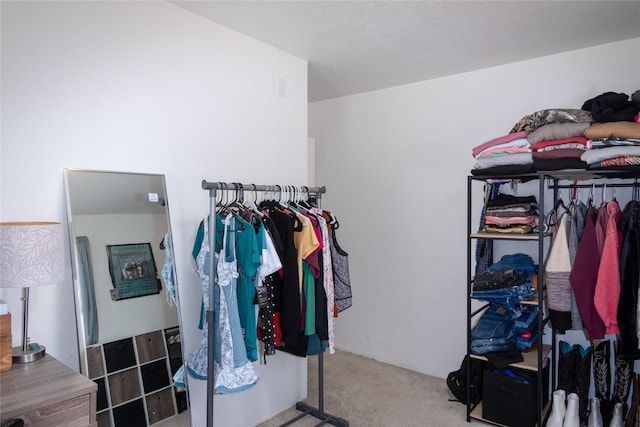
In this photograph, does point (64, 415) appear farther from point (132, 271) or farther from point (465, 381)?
point (465, 381)

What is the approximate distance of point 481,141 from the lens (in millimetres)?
3447

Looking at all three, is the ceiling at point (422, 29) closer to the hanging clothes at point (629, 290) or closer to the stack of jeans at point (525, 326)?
the hanging clothes at point (629, 290)

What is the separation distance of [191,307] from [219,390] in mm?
532

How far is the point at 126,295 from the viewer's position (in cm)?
215

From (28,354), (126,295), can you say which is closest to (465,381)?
(126,295)

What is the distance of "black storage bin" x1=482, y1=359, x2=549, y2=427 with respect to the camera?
2686mm

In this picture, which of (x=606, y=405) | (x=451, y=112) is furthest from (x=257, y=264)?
(x=606, y=405)

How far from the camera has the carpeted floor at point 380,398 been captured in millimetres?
2936

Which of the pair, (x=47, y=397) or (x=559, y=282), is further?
(x=559, y=282)

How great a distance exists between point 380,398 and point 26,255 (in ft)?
8.61

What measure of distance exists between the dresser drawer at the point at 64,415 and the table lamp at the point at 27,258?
0.35 meters

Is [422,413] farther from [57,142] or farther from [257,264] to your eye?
[57,142]

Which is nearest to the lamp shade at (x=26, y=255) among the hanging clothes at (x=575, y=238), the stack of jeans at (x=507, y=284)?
the stack of jeans at (x=507, y=284)

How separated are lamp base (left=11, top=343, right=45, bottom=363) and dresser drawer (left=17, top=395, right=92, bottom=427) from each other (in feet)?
1.15
